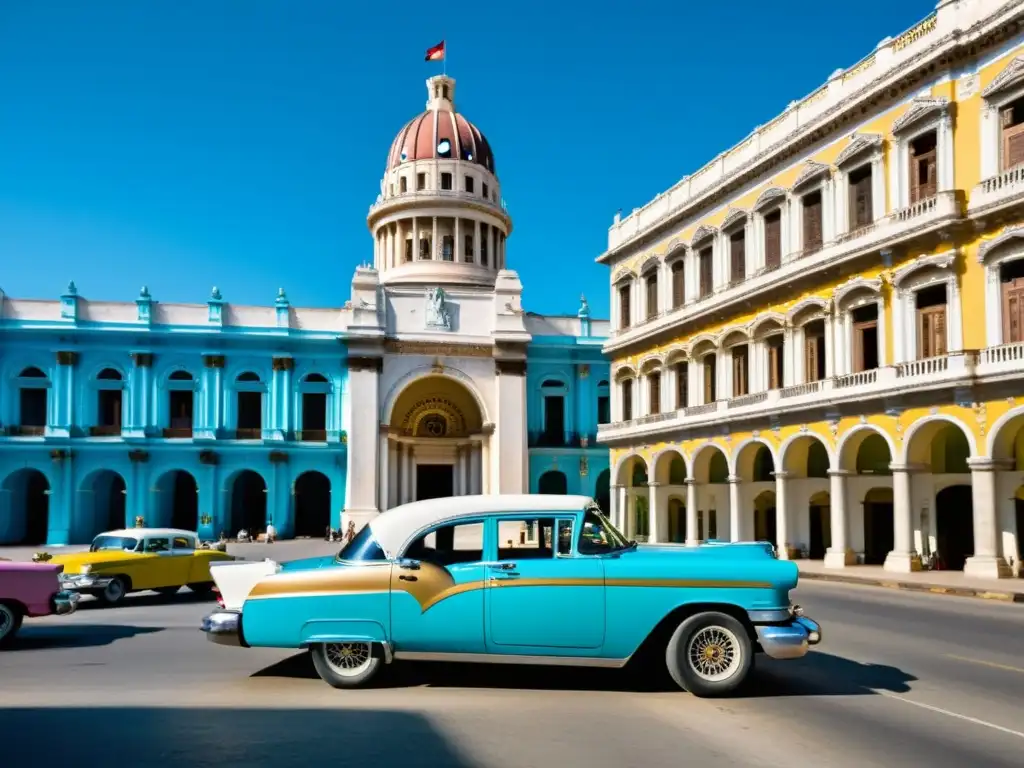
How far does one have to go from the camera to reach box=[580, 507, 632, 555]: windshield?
7.97 meters

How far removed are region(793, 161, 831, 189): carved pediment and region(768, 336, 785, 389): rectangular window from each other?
13.7 feet

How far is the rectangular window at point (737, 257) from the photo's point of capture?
90.8ft

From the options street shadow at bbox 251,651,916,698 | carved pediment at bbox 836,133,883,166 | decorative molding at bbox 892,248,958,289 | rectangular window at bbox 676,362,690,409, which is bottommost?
street shadow at bbox 251,651,916,698

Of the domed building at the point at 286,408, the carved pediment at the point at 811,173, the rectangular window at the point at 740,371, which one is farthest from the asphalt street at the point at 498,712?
the domed building at the point at 286,408

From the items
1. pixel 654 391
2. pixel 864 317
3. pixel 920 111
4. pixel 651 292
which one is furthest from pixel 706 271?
pixel 920 111

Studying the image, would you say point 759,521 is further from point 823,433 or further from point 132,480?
point 132,480

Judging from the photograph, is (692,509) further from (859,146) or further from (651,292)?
(859,146)

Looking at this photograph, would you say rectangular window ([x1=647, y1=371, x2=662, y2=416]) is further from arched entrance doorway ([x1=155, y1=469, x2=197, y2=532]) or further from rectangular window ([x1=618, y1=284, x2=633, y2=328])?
arched entrance doorway ([x1=155, y1=469, x2=197, y2=532])

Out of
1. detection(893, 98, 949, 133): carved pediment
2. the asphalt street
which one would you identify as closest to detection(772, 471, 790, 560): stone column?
detection(893, 98, 949, 133): carved pediment

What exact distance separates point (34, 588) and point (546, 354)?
37.1m

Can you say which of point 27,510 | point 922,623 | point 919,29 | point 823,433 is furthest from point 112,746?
point 27,510

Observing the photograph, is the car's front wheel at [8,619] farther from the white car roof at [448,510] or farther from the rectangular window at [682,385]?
the rectangular window at [682,385]

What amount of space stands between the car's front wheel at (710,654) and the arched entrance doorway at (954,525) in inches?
647

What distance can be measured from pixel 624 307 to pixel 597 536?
27.4 m
